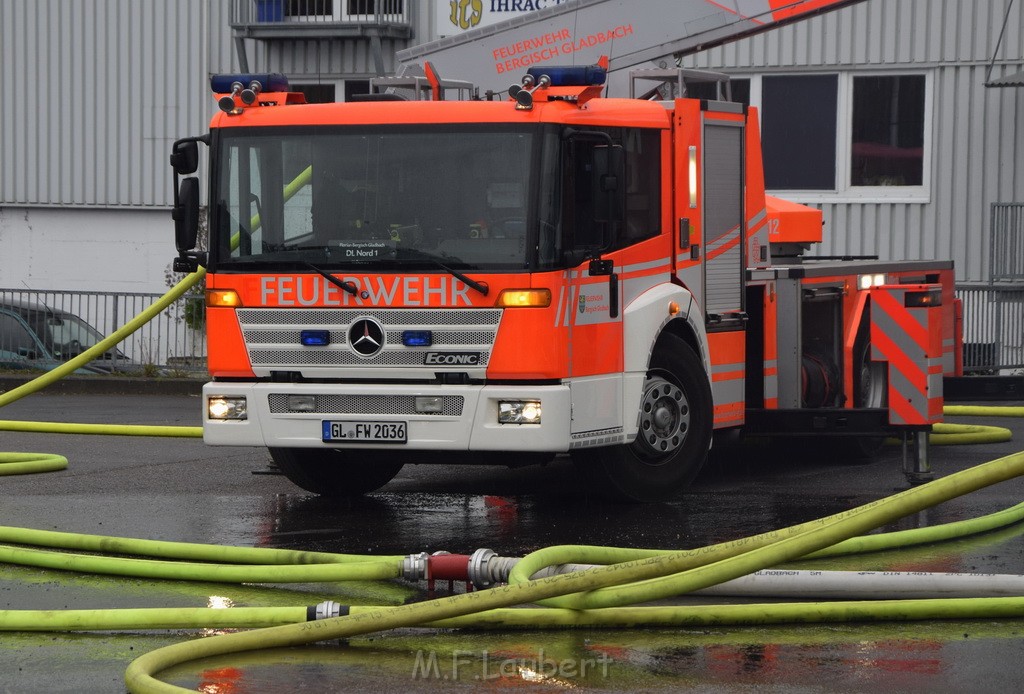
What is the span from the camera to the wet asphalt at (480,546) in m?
6.26

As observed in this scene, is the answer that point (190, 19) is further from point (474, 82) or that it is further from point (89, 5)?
point (474, 82)

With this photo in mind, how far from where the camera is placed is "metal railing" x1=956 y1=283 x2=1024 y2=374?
20.2m

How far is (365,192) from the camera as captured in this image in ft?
32.8

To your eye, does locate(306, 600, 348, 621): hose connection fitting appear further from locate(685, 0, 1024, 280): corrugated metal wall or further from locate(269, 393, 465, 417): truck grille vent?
locate(685, 0, 1024, 280): corrugated metal wall

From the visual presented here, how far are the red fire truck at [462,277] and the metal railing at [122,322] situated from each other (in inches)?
410

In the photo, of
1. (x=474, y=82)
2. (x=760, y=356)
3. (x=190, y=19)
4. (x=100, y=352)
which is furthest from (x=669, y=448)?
(x=190, y=19)

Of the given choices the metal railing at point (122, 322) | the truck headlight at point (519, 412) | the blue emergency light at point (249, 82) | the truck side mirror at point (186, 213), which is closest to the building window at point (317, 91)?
the metal railing at point (122, 322)

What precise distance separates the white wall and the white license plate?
17.3 metres

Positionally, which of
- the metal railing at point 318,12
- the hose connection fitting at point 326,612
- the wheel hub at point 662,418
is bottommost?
the hose connection fitting at point 326,612

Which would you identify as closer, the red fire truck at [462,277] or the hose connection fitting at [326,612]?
the hose connection fitting at [326,612]

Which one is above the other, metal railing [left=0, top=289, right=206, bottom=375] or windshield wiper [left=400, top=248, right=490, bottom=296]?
windshield wiper [left=400, top=248, right=490, bottom=296]

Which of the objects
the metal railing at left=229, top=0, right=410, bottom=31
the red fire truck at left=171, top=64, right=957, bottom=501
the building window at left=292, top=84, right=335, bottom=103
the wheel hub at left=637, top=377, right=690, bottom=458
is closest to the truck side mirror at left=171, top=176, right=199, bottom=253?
the red fire truck at left=171, top=64, right=957, bottom=501

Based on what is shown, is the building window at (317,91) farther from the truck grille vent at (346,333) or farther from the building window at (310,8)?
the truck grille vent at (346,333)

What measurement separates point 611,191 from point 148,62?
18418 mm
